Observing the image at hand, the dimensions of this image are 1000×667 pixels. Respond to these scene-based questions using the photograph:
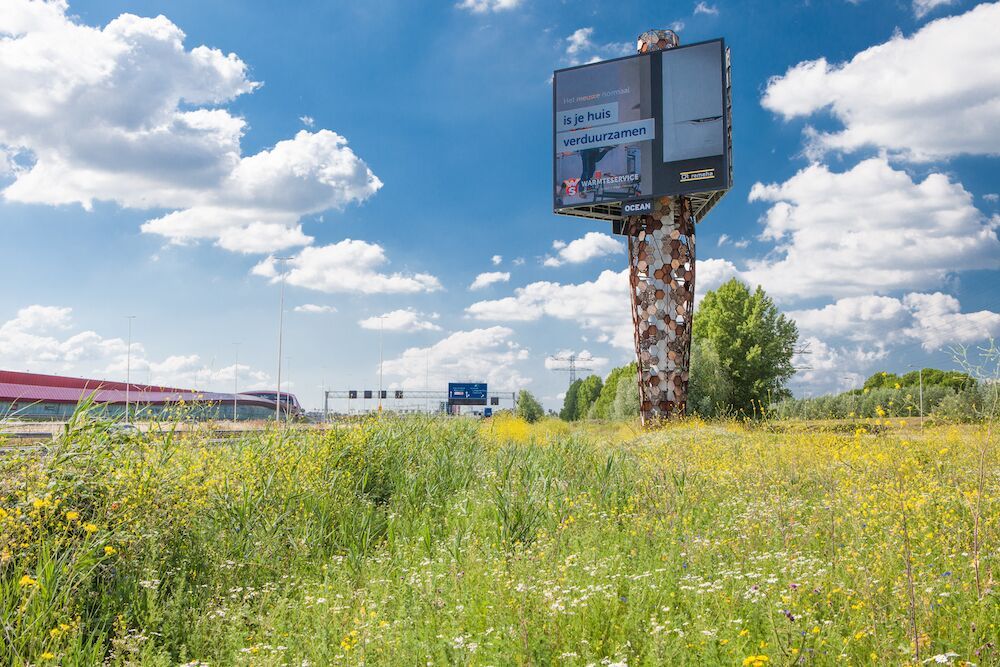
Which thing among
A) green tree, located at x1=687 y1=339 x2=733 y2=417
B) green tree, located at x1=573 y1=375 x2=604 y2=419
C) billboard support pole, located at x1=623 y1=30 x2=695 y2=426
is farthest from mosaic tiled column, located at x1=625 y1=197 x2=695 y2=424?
green tree, located at x1=573 y1=375 x2=604 y2=419

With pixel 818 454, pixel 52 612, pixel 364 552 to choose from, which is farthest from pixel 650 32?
pixel 52 612

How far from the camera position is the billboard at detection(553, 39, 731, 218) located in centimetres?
2575

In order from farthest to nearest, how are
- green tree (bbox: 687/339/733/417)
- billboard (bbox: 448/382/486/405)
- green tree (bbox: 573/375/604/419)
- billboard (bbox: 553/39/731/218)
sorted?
1. green tree (bbox: 573/375/604/419)
2. billboard (bbox: 448/382/486/405)
3. green tree (bbox: 687/339/733/417)
4. billboard (bbox: 553/39/731/218)

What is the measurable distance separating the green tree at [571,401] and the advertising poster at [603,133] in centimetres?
7324

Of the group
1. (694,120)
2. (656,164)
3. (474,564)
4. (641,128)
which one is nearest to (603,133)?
(641,128)

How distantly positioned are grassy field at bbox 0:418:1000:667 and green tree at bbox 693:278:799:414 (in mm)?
32219

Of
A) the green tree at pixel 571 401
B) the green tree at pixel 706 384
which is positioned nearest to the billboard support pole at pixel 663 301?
the green tree at pixel 706 384

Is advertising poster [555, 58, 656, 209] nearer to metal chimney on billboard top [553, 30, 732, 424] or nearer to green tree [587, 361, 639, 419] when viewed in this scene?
metal chimney on billboard top [553, 30, 732, 424]

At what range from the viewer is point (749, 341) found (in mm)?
40406

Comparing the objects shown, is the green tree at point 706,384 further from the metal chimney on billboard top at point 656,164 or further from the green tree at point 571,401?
the green tree at point 571,401

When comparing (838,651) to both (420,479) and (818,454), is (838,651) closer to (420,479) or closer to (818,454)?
(420,479)

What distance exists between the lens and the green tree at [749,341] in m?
39.8

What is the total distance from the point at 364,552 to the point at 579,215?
80.6ft

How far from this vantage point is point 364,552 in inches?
256
